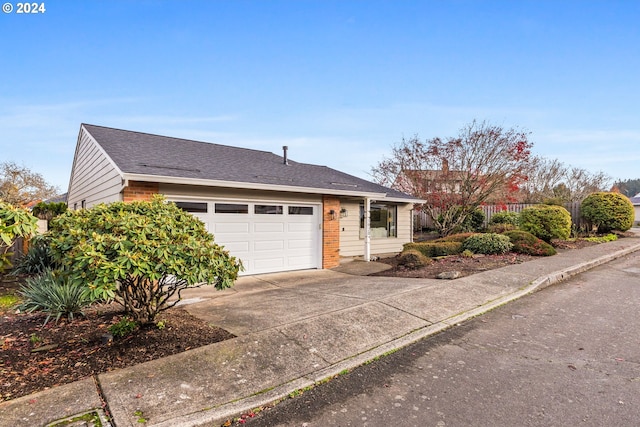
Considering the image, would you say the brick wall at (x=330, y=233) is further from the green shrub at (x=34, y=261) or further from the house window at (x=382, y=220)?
the green shrub at (x=34, y=261)

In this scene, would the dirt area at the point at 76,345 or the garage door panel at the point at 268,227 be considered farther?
the garage door panel at the point at 268,227

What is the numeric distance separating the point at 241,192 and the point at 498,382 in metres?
6.68

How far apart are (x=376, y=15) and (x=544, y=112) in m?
8.50

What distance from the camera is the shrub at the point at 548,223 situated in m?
11.9

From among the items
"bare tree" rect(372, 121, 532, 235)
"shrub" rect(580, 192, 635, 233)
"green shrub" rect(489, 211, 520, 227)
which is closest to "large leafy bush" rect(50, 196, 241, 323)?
"bare tree" rect(372, 121, 532, 235)

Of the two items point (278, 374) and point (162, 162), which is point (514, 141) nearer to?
point (162, 162)

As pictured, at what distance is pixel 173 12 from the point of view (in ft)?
29.3

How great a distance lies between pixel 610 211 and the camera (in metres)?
15.4

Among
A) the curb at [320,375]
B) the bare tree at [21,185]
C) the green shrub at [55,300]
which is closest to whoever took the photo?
the curb at [320,375]

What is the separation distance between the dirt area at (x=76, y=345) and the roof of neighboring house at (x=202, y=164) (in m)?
3.04

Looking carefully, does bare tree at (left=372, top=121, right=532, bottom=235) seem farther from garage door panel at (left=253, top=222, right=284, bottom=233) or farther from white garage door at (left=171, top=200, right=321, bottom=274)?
garage door panel at (left=253, top=222, right=284, bottom=233)

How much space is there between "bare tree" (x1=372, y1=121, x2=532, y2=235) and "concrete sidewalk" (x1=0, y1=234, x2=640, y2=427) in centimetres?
790

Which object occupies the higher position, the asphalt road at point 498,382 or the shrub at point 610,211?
the shrub at point 610,211

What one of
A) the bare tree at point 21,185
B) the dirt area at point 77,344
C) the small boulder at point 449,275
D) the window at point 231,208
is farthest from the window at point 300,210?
the bare tree at point 21,185
